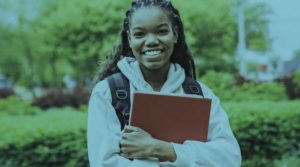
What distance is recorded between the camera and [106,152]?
1.69 metres

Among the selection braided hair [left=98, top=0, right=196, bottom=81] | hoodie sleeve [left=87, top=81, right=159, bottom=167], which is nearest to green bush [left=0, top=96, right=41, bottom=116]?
braided hair [left=98, top=0, right=196, bottom=81]

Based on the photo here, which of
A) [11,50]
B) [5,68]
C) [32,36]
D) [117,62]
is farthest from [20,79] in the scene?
[117,62]

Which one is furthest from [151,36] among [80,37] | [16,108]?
[80,37]

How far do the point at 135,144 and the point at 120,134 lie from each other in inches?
3.3

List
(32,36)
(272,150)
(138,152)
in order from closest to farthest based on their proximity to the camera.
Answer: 1. (138,152)
2. (272,150)
3. (32,36)

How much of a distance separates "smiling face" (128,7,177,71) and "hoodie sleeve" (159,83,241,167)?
258 mm

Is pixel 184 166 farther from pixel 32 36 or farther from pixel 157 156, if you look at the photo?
pixel 32 36

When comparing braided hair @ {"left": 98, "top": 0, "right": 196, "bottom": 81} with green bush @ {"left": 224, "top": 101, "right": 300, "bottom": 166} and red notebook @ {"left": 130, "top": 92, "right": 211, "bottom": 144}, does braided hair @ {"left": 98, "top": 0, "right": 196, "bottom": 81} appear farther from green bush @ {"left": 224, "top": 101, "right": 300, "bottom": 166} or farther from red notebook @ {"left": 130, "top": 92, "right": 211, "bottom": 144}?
green bush @ {"left": 224, "top": 101, "right": 300, "bottom": 166}

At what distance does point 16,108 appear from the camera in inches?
338

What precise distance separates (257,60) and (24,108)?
4105 centimetres

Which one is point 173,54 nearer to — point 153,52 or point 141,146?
point 153,52

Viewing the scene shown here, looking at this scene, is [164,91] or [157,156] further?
[164,91]

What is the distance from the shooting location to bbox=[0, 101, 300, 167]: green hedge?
4.69 m

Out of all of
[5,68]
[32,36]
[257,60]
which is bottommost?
[257,60]
